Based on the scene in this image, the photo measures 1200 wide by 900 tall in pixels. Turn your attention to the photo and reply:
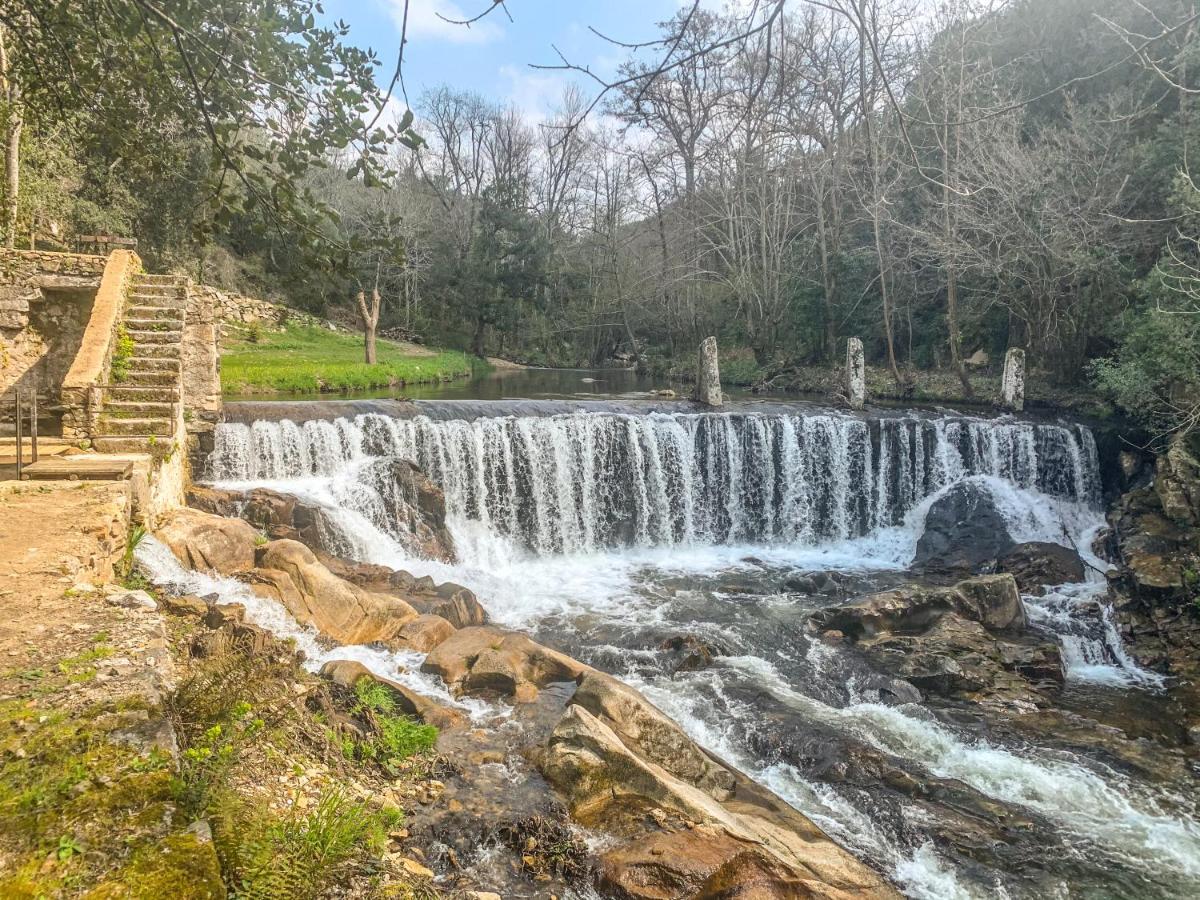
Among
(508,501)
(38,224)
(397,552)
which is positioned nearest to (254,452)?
(397,552)

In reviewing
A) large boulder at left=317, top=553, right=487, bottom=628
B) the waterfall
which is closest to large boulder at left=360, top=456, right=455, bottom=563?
the waterfall

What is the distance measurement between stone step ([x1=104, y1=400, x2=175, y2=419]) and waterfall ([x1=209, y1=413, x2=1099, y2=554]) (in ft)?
11.1

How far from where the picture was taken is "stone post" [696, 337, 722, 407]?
1516 centimetres

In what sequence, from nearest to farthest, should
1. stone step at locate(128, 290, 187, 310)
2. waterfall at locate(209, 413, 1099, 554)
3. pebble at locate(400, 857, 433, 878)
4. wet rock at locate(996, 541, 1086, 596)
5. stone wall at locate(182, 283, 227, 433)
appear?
pebble at locate(400, 857, 433, 878), stone step at locate(128, 290, 187, 310), stone wall at locate(182, 283, 227, 433), wet rock at locate(996, 541, 1086, 596), waterfall at locate(209, 413, 1099, 554)

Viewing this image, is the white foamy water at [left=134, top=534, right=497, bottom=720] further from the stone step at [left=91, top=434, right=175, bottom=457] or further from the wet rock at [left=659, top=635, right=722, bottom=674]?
the wet rock at [left=659, top=635, right=722, bottom=674]

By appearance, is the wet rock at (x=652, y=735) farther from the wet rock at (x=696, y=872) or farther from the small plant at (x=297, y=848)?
the small plant at (x=297, y=848)

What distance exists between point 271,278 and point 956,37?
81.0 feet

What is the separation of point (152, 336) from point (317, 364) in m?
11.0

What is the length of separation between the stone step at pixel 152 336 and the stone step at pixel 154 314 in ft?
0.53

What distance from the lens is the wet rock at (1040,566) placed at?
10020mm

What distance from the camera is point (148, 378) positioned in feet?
27.6

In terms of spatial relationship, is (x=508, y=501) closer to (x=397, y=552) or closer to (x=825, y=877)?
(x=397, y=552)

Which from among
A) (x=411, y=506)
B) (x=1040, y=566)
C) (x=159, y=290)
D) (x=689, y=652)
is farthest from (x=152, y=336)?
(x=1040, y=566)

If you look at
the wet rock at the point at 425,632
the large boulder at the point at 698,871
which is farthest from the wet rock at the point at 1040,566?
the large boulder at the point at 698,871
